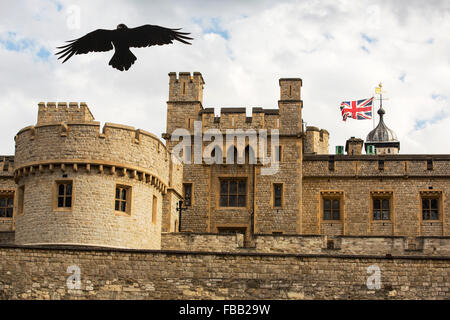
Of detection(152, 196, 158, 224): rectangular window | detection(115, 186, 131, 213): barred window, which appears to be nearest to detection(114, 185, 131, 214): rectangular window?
detection(115, 186, 131, 213): barred window

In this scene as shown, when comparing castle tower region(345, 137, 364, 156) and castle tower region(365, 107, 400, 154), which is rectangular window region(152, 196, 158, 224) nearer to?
castle tower region(345, 137, 364, 156)

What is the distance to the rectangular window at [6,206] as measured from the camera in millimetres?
42375

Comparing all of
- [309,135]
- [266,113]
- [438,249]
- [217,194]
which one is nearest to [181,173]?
[217,194]

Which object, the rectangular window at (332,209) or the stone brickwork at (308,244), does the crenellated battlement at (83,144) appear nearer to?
the stone brickwork at (308,244)

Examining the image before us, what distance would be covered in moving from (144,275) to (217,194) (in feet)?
42.2

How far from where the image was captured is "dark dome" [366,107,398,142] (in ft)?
271

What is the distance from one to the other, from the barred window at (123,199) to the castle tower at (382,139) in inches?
2050

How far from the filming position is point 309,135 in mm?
44781

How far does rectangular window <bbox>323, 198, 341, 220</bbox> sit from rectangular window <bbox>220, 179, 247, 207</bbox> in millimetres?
3970

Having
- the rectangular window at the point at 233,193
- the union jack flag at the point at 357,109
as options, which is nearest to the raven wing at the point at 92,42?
the rectangular window at the point at 233,193

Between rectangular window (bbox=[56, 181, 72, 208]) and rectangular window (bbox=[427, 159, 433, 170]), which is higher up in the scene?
rectangular window (bbox=[427, 159, 433, 170])

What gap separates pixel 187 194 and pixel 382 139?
4566cm

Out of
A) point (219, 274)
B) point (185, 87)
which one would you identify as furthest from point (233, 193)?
point (219, 274)

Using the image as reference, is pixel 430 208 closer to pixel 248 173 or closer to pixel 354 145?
pixel 354 145
